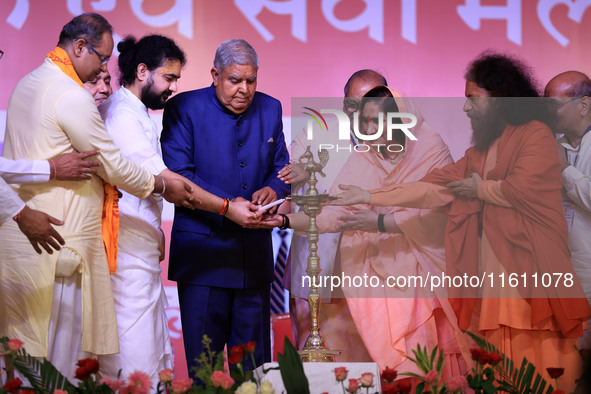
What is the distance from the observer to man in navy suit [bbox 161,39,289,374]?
3648mm

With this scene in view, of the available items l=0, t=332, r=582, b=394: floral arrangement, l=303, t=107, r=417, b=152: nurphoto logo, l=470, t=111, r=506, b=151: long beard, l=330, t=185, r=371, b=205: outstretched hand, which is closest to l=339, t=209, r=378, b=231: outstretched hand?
l=330, t=185, r=371, b=205: outstretched hand

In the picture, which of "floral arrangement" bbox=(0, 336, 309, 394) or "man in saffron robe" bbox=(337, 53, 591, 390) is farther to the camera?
"man in saffron robe" bbox=(337, 53, 591, 390)

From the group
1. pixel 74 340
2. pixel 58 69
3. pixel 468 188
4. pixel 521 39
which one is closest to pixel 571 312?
pixel 468 188

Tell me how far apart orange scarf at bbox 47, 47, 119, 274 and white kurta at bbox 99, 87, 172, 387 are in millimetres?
273

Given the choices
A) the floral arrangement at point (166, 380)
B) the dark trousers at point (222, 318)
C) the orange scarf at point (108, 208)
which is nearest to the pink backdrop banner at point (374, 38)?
the dark trousers at point (222, 318)

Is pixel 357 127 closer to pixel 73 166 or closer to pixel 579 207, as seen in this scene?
pixel 579 207

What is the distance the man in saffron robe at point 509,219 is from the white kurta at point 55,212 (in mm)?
1240

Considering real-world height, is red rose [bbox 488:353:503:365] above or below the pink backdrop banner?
below

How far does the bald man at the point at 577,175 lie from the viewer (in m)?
3.74

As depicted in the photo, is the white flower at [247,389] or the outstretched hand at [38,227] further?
the outstretched hand at [38,227]

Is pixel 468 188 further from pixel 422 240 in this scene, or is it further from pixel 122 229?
pixel 122 229

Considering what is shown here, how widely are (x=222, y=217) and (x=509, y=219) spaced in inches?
55.2

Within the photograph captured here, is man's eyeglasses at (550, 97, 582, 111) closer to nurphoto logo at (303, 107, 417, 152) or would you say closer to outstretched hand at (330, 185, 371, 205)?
nurphoto logo at (303, 107, 417, 152)

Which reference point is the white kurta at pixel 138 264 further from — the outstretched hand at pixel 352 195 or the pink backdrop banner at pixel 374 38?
the pink backdrop banner at pixel 374 38
